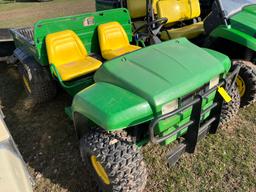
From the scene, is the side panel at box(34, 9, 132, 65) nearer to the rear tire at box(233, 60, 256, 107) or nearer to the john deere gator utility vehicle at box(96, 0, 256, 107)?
the john deere gator utility vehicle at box(96, 0, 256, 107)

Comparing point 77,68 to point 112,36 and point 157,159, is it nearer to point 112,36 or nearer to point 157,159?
point 112,36

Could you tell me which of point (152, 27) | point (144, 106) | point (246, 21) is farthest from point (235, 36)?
point (144, 106)

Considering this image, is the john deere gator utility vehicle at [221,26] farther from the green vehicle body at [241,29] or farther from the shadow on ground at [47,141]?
the shadow on ground at [47,141]

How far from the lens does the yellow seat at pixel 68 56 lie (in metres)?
3.02

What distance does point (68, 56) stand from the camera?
3.35 meters

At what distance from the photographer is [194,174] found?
2391mm

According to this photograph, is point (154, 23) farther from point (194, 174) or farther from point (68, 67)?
point (194, 174)

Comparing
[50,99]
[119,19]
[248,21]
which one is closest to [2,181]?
[50,99]

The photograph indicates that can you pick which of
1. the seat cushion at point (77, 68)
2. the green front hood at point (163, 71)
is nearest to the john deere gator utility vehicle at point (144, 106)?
the green front hood at point (163, 71)

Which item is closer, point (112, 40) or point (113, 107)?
point (113, 107)

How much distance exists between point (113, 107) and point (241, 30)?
83.1 inches

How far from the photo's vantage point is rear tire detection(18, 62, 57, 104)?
3311mm

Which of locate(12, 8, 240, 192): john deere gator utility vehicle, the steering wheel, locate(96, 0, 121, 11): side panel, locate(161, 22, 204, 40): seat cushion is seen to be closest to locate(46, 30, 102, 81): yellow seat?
locate(12, 8, 240, 192): john deere gator utility vehicle

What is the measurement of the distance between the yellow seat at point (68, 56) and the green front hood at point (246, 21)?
1.73m
